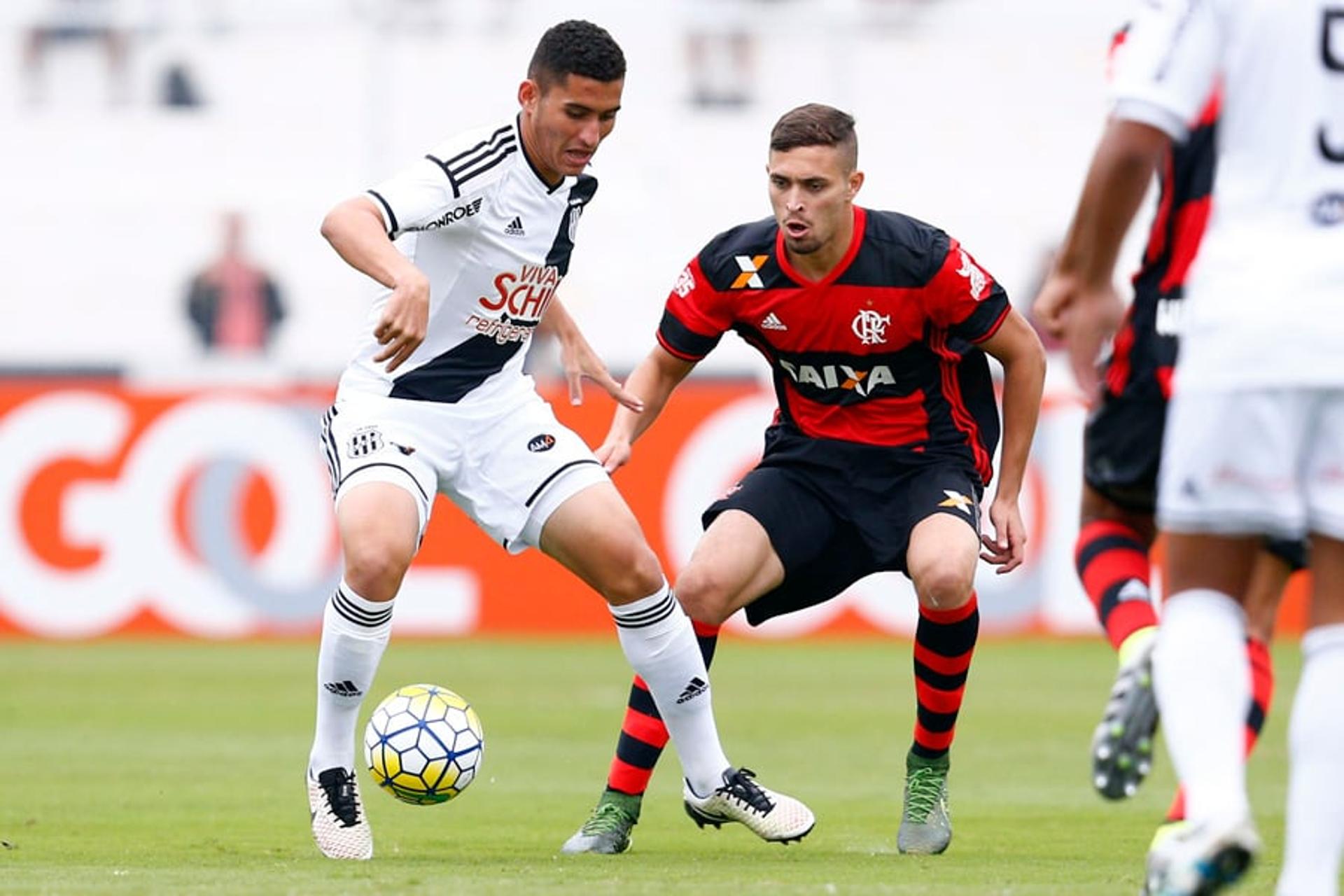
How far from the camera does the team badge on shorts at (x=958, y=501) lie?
735cm

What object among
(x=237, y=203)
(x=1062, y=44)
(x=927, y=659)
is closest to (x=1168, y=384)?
(x=927, y=659)

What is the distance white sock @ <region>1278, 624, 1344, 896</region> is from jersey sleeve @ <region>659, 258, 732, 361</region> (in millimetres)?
3425

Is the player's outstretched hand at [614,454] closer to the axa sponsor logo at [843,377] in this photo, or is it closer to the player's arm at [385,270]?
the axa sponsor logo at [843,377]

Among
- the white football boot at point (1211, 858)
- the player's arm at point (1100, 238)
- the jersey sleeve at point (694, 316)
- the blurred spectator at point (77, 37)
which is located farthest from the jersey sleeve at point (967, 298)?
the blurred spectator at point (77, 37)

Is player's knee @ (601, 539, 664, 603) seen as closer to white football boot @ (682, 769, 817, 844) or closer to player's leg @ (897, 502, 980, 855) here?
white football boot @ (682, 769, 817, 844)

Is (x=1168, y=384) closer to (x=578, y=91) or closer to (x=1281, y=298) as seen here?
(x=1281, y=298)

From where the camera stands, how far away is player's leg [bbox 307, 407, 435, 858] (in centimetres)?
670

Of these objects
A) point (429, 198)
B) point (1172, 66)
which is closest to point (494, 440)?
point (429, 198)

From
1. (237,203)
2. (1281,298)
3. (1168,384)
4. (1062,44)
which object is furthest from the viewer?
(1062,44)

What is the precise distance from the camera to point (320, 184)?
2248 cm

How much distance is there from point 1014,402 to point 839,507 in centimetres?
68

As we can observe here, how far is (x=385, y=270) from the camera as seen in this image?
20.6 ft

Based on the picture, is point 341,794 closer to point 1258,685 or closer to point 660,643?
point 660,643

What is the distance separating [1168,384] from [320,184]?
17.9m
